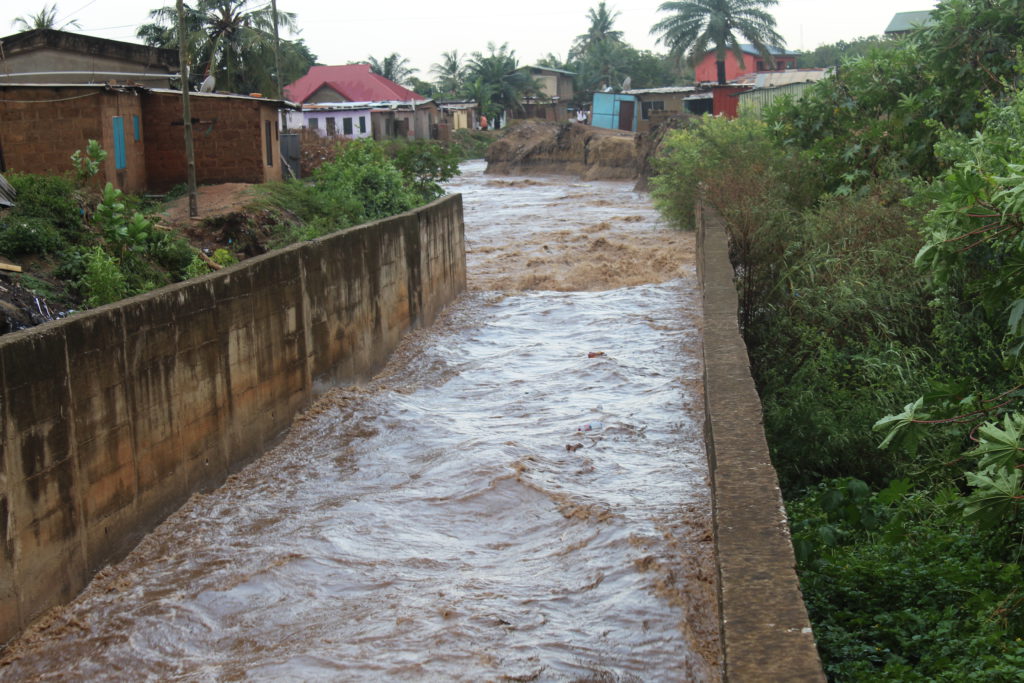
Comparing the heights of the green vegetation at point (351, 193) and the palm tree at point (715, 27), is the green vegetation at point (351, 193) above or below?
below

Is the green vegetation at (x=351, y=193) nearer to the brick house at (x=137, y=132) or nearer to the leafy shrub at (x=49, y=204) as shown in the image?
the brick house at (x=137, y=132)

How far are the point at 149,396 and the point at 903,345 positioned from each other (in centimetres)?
659

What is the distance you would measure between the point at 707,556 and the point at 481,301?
37.1 ft

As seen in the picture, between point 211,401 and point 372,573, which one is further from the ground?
point 211,401

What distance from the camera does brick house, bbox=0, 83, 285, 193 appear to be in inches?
759

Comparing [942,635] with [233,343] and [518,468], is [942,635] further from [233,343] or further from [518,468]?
[233,343]

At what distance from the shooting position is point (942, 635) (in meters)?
5.23

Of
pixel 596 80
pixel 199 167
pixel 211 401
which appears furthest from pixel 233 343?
pixel 596 80

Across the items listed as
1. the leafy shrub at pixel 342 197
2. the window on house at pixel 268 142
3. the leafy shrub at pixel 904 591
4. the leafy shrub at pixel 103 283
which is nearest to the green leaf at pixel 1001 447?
the leafy shrub at pixel 904 591

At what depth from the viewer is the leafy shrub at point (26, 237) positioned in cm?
1070

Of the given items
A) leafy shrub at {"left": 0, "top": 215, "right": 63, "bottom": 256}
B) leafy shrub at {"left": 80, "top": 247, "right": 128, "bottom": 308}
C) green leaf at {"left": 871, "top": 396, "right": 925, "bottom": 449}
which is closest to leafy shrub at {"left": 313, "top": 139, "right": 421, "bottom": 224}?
leafy shrub at {"left": 0, "top": 215, "right": 63, "bottom": 256}

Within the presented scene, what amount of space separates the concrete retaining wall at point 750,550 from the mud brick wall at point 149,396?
371 cm

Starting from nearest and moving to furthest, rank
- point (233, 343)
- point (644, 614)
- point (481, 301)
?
point (644, 614) < point (233, 343) < point (481, 301)

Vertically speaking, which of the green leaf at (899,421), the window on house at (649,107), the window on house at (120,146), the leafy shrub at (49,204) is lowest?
the green leaf at (899,421)
